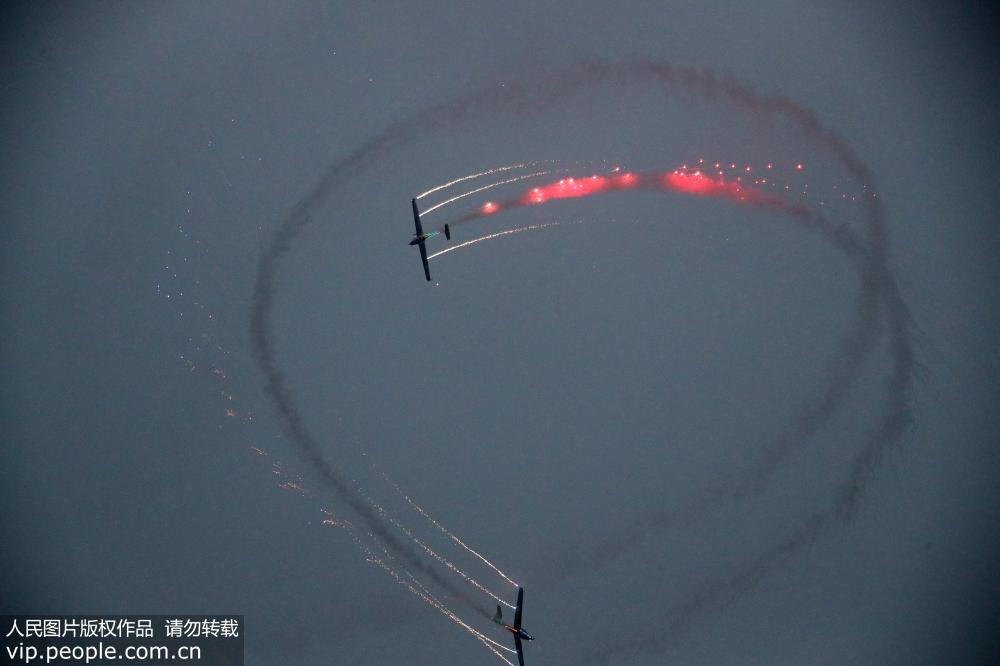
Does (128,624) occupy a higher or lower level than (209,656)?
higher

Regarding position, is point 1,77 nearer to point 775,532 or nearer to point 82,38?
point 82,38

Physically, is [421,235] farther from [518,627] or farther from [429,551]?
[518,627]

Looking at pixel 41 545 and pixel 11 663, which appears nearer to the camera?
pixel 11 663

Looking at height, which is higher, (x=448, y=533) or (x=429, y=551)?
(x=448, y=533)

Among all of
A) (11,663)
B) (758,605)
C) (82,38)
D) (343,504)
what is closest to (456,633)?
(343,504)

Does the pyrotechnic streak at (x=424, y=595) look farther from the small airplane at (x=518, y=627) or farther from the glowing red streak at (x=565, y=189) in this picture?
the glowing red streak at (x=565, y=189)

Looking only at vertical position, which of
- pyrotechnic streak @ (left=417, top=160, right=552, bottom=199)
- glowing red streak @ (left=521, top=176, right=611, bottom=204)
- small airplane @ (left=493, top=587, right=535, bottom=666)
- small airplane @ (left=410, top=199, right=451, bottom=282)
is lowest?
small airplane @ (left=493, top=587, right=535, bottom=666)

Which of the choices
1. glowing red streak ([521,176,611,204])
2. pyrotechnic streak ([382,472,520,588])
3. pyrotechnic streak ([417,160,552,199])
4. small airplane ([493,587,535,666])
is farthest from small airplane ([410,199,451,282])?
small airplane ([493,587,535,666])

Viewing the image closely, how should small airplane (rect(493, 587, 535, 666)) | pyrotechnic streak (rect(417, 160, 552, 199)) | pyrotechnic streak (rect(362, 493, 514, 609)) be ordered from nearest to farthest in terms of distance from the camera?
small airplane (rect(493, 587, 535, 666)) → pyrotechnic streak (rect(362, 493, 514, 609)) → pyrotechnic streak (rect(417, 160, 552, 199))

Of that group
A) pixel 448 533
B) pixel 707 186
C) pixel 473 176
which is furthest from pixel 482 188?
pixel 448 533

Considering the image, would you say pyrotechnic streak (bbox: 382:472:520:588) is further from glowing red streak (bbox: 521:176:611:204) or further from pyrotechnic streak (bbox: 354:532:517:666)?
glowing red streak (bbox: 521:176:611:204)

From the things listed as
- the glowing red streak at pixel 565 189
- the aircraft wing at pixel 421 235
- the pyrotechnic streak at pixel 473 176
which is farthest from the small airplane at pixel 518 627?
the pyrotechnic streak at pixel 473 176
